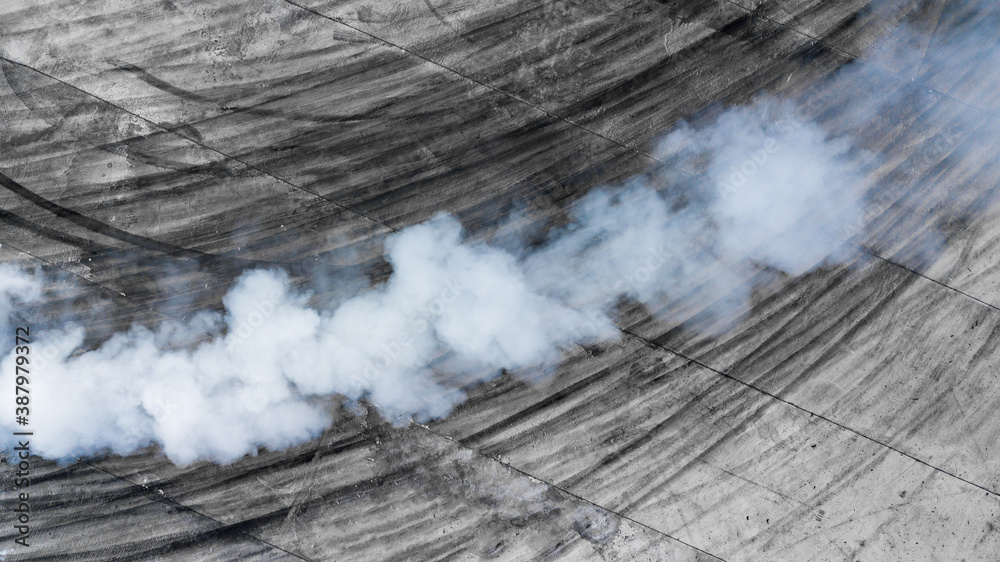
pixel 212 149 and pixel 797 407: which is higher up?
pixel 212 149

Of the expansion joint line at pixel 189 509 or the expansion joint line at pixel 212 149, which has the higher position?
the expansion joint line at pixel 212 149

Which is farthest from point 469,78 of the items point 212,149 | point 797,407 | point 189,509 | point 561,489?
point 189,509

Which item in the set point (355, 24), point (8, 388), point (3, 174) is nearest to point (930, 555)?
point (355, 24)

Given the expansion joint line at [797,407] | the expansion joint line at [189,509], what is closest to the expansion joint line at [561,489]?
the expansion joint line at [797,407]

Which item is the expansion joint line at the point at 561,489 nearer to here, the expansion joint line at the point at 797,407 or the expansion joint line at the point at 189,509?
the expansion joint line at the point at 797,407

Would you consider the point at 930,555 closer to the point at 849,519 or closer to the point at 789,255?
the point at 849,519

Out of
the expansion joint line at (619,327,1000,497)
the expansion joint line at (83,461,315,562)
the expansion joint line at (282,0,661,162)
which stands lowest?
the expansion joint line at (619,327,1000,497)

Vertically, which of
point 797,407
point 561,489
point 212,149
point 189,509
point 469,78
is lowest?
point 797,407

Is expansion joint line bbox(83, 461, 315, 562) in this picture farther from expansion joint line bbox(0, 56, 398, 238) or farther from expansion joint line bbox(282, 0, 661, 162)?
expansion joint line bbox(282, 0, 661, 162)

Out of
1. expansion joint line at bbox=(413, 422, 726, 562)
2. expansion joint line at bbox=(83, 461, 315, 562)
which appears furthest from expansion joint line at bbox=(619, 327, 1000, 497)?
expansion joint line at bbox=(83, 461, 315, 562)

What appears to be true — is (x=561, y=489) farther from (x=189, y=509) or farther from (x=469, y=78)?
(x=469, y=78)

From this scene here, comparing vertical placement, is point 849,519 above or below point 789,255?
below
